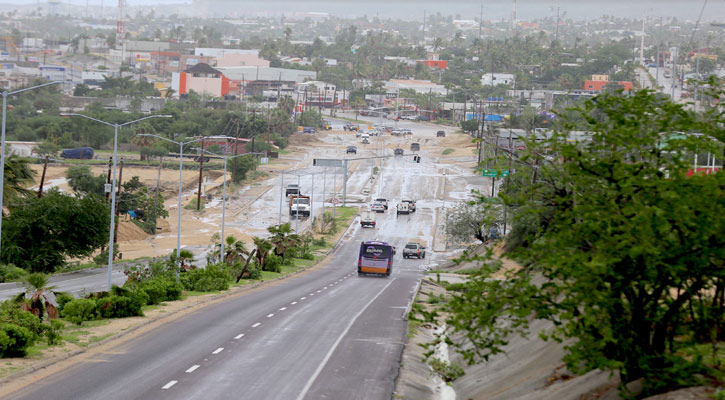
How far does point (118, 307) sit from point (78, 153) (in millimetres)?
106927

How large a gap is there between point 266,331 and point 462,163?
116m

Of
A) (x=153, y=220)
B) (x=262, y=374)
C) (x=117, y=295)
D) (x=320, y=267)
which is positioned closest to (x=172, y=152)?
(x=153, y=220)

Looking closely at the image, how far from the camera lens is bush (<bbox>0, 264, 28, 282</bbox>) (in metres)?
48.4

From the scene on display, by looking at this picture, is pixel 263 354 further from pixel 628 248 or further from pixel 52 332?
pixel 628 248

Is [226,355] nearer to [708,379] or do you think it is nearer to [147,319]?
[147,319]

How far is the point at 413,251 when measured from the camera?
258ft

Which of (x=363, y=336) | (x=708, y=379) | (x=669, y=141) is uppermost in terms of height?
→ (x=669, y=141)

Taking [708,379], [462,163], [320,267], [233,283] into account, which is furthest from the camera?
[462,163]

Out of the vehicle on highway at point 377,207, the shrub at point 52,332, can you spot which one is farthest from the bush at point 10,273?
the vehicle on highway at point 377,207

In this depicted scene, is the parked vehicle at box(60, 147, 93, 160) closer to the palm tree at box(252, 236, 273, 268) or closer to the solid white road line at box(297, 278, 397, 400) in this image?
the palm tree at box(252, 236, 273, 268)

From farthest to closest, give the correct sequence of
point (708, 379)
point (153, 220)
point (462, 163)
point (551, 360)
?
point (462, 163) → point (153, 220) → point (551, 360) → point (708, 379)

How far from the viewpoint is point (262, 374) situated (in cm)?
2330

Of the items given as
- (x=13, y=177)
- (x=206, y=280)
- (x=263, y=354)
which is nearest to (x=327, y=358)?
(x=263, y=354)

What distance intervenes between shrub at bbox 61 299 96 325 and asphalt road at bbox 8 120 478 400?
2273mm
